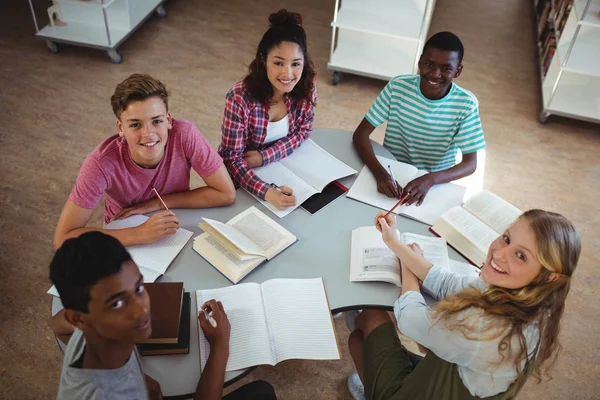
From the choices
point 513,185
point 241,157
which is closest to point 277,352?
point 241,157

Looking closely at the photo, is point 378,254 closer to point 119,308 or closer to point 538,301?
point 538,301

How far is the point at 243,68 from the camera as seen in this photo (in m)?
3.73

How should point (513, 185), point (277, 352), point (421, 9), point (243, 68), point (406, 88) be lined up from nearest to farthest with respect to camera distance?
point (277, 352) < point (406, 88) < point (513, 185) < point (421, 9) < point (243, 68)

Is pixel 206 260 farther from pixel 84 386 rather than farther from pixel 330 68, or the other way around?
pixel 330 68

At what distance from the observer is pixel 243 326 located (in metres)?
1.40

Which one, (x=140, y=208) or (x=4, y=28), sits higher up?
(x=140, y=208)

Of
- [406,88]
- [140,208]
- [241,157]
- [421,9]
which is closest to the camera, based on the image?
[140,208]

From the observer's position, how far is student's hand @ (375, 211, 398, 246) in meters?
1.59

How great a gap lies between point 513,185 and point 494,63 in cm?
135

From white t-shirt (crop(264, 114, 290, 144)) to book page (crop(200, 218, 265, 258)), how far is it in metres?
0.52

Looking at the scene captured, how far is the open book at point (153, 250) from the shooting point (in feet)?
4.97

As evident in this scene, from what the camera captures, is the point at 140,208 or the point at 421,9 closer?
the point at 140,208

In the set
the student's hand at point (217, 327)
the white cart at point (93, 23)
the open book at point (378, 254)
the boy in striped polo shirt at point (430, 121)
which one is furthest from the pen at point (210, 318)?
the white cart at point (93, 23)

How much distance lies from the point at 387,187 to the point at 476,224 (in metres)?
0.31
